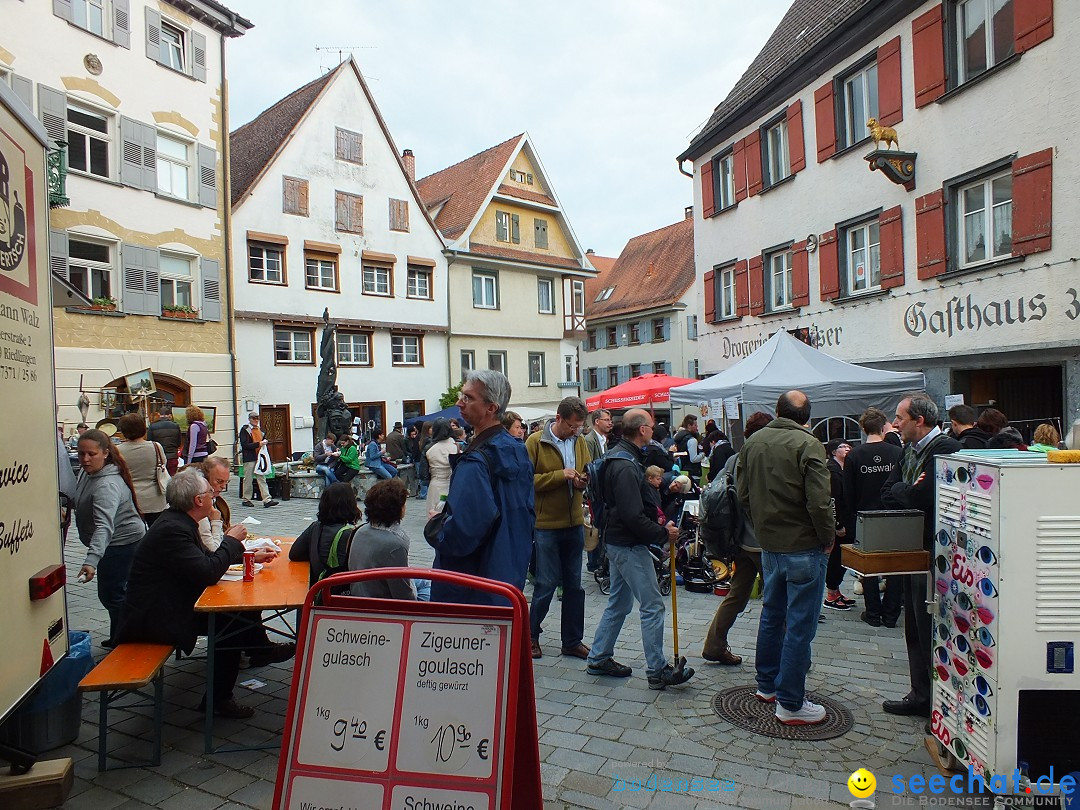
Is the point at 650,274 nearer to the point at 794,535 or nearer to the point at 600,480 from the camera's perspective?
the point at 600,480

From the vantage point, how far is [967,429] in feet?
18.5

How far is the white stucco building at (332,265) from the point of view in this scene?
2247 centimetres

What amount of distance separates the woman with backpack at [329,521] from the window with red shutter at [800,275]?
13.2m

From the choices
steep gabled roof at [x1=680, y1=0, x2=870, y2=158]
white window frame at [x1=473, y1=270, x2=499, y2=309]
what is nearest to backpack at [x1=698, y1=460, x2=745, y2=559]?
steep gabled roof at [x1=680, y1=0, x2=870, y2=158]

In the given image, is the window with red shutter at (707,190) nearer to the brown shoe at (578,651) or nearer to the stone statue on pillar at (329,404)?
the stone statue on pillar at (329,404)

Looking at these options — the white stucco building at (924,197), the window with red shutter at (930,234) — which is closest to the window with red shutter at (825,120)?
the white stucco building at (924,197)

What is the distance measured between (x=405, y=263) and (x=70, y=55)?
39.8 feet

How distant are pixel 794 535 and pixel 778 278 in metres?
13.7

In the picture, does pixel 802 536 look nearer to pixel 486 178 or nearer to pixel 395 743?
pixel 395 743

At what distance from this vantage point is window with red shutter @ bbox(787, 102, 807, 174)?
15.3 metres

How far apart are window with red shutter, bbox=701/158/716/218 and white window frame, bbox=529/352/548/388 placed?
13.5 meters

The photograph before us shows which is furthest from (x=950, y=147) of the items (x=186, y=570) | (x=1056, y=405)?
(x=186, y=570)

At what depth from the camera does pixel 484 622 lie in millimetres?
2582

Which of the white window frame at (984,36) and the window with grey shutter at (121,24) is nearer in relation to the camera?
the white window frame at (984,36)
